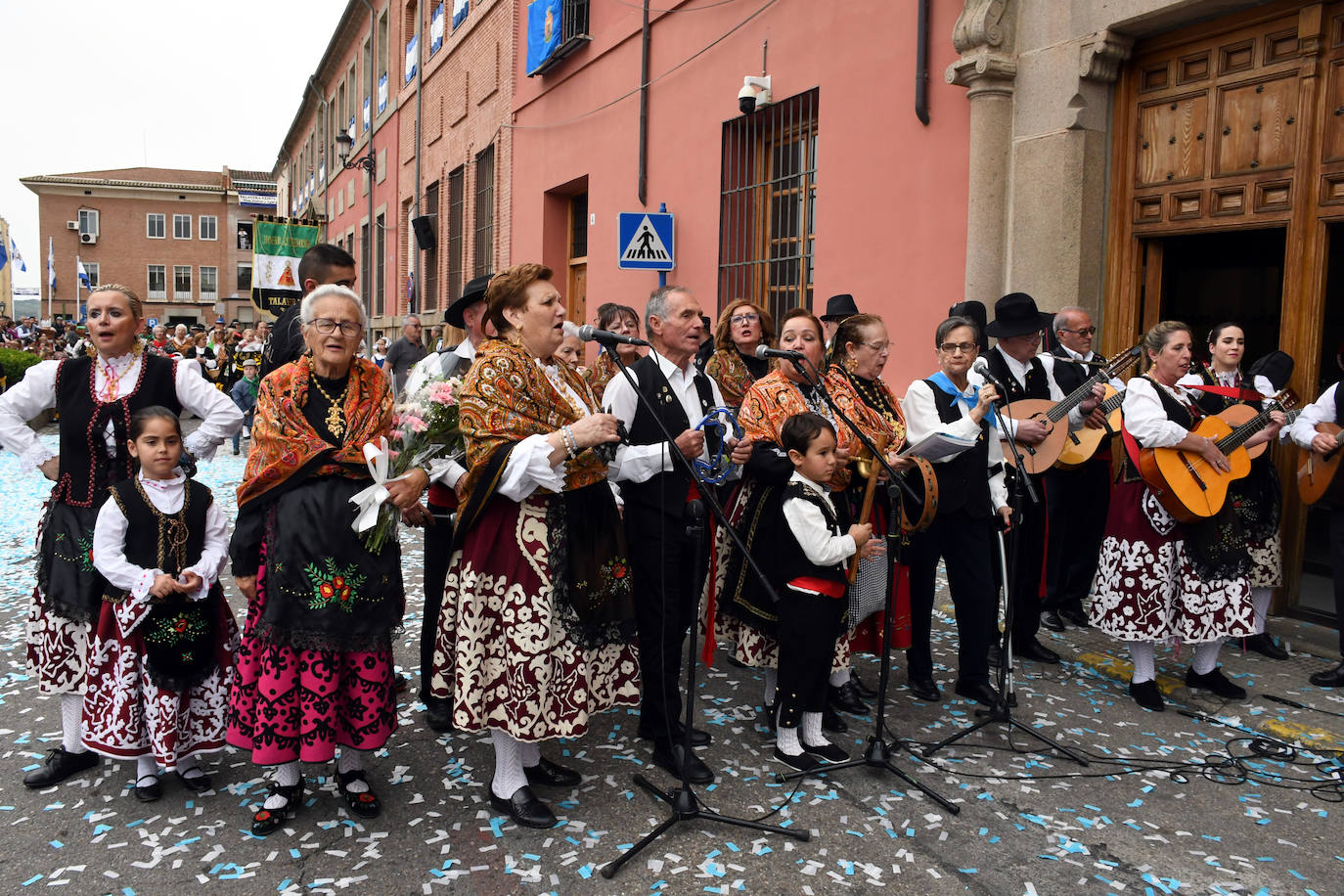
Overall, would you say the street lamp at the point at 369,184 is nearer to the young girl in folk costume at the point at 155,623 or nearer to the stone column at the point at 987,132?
the stone column at the point at 987,132

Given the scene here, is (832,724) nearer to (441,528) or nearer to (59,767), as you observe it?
(441,528)

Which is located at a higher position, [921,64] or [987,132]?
[921,64]

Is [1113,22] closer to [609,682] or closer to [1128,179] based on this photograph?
[1128,179]

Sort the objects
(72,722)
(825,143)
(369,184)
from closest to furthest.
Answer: (72,722)
(825,143)
(369,184)

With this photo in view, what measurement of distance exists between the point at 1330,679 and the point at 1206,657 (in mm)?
729

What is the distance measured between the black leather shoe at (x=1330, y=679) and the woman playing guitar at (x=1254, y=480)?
1.09 feet

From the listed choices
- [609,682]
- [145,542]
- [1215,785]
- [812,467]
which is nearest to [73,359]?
[145,542]

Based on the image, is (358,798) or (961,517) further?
(961,517)

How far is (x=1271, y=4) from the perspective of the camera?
19.6ft

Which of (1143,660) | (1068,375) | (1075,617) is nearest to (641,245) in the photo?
(1068,375)

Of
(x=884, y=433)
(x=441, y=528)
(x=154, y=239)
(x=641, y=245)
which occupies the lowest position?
(x=441, y=528)

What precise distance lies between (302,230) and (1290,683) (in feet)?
54.7

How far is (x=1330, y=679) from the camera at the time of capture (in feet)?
16.7

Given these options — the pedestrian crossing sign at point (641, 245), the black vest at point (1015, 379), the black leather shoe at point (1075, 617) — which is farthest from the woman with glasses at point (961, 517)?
the pedestrian crossing sign at point (641, 245)
